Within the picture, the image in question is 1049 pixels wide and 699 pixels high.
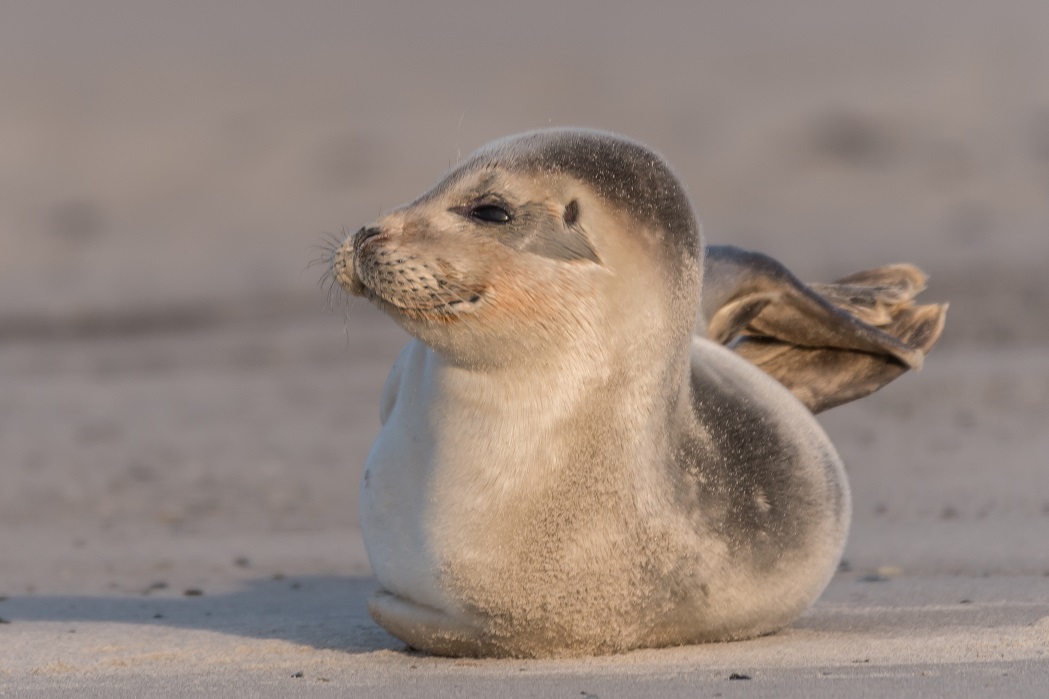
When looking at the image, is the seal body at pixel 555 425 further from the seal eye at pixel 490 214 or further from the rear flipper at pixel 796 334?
the rear flipper at pixel 796 334

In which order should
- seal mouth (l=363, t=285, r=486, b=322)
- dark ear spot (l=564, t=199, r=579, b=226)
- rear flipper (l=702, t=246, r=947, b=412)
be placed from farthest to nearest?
1. rear flipper (l=702, t=246, r=947, b=412)
2. dark ear spot (l=564, t=199, r=579, b=226)
3. seal mouth (l=363, t=285, r=486, b=322)

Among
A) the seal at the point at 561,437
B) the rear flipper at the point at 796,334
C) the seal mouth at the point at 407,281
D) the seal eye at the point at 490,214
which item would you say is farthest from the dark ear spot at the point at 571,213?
the rear flipper at the point at 796,334

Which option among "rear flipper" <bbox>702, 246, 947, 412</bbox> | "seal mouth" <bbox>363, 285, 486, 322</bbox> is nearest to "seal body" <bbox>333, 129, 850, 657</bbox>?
"seal mouth" <bbox>363, 285, 486, 322</bbox>

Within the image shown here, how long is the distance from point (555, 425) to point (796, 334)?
222 centimetres

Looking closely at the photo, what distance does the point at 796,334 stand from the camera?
20.4ft

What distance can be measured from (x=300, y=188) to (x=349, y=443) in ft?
45.7

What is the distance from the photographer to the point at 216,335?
16.5 metres

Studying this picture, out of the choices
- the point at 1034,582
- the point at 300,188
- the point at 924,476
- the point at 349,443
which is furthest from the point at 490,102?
the point at 1034,582

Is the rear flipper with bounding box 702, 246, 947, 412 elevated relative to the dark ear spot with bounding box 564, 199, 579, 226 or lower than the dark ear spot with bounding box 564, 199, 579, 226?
lower

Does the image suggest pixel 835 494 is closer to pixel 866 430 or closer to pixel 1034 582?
pixel 1034 582

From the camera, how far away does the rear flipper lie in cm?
611

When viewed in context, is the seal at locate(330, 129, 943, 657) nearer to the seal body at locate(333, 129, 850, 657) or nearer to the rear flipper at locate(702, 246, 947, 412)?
the seal body at locate(333, 129, 850, 657)

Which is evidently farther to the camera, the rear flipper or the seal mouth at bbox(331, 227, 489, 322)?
the rear flipper

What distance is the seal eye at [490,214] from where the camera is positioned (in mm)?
4230
